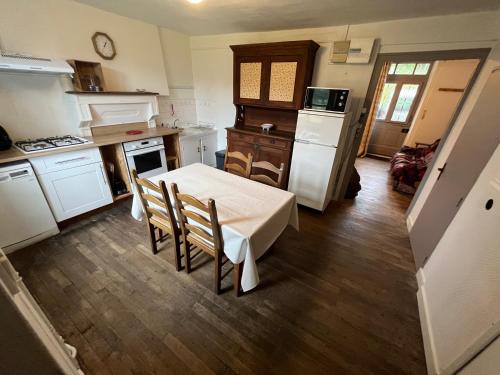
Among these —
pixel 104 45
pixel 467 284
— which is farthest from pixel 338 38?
pixel 104 45

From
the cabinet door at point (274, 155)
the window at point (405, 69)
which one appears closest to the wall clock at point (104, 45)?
the cabinet door at point (274, 155)

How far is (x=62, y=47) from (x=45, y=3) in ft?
1.28

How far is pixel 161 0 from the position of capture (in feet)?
7.25

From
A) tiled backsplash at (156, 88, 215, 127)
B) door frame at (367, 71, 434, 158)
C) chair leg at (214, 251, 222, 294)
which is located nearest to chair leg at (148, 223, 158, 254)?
chair leg at (214, 251, 222, 294)

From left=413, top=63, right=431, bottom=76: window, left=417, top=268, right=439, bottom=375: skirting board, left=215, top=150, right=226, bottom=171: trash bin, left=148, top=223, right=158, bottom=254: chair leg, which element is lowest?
left=417, top=268, right=439, bottom=375: skirting board

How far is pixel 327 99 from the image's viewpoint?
2.39 m

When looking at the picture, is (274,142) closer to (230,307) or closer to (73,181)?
(230,307)

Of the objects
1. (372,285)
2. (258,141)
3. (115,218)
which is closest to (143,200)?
(115,218)

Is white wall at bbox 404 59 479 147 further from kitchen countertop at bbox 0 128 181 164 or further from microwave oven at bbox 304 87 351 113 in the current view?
kitchen countertop at bbox 0 128 181 164

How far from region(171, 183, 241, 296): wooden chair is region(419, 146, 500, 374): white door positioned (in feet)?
4.38

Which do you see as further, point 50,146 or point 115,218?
point 115,218

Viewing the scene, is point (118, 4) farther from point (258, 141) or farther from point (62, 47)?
point (258, 141)

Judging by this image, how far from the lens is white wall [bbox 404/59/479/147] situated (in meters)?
4.27

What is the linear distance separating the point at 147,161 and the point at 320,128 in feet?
7.97
